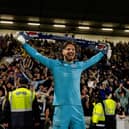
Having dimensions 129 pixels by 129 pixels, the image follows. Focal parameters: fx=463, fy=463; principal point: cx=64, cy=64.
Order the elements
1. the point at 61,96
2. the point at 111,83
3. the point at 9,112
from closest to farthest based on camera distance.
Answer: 1. the point at 61,96
2. the point at 9,112
3. the point at 111,83

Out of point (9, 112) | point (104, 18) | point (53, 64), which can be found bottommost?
point (9, 112)

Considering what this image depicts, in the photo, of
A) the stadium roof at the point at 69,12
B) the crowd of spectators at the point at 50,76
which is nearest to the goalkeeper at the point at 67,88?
the crowd of spectators at the point at 50,76

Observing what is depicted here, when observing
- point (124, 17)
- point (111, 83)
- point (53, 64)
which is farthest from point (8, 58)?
point (53, 64)

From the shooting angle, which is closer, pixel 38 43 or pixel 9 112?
pixel 9 112

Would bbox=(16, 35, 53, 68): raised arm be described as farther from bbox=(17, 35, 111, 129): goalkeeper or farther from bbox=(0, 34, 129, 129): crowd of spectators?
bbox=(0, 34, 129, 129): crowd of spectators

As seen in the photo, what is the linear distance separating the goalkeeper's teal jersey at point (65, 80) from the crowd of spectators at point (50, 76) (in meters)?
4.09

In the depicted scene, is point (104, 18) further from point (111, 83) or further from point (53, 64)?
point (53, 64)

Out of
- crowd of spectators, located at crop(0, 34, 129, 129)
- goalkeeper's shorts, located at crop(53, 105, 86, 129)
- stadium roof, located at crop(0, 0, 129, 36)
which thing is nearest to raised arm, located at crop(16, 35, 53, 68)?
goalkeeper's shorts, located at crop(53, 105, 86, 129)

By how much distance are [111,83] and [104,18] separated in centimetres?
681

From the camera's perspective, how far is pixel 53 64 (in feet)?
19.9

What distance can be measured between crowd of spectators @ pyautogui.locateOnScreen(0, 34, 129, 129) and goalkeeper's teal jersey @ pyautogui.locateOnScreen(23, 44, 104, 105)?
13.4ft

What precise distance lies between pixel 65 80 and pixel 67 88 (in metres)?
0.11

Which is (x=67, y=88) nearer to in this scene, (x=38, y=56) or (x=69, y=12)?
(x=38, y=56)

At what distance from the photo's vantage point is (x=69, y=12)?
834 inches
